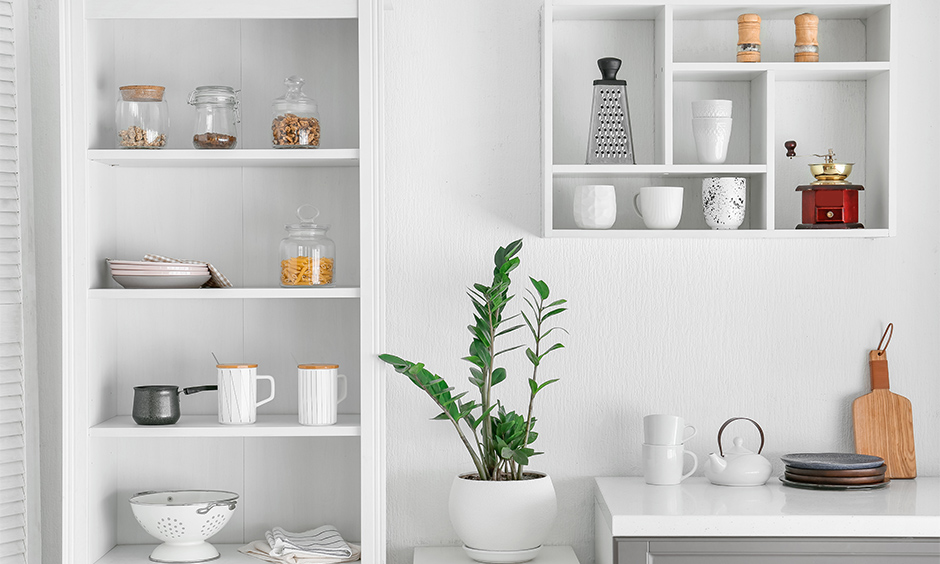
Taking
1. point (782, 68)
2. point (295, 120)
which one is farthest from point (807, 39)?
point (295, 120)

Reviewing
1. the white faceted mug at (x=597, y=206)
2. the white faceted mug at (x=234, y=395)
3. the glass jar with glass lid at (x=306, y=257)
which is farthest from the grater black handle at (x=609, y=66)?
the white faceted mug at (x=234, y=395)

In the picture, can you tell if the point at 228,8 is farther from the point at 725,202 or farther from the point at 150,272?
the point at 725,202

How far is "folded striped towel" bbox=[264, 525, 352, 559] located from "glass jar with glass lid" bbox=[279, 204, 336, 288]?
0.61 meters

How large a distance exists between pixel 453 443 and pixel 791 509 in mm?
834

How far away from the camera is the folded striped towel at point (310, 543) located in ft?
6.73

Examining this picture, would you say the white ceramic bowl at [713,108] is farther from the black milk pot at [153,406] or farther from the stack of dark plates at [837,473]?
the black milk pot at [153,406]

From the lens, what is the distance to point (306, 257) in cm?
206

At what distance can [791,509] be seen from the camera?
1898 millimetres

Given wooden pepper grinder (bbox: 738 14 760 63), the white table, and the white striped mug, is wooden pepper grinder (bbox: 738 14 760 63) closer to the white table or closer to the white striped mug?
the white table

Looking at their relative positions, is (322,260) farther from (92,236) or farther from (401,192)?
(92,236)

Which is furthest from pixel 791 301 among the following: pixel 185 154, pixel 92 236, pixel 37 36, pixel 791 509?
pixel 37 36

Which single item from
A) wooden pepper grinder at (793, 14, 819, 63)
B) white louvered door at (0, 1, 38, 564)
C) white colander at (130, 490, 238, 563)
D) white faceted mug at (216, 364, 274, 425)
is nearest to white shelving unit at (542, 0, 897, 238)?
wooden pepper grinder at (793, 14, 819, 63)

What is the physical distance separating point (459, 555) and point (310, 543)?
36cm

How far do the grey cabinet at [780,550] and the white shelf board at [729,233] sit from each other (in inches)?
27.0
